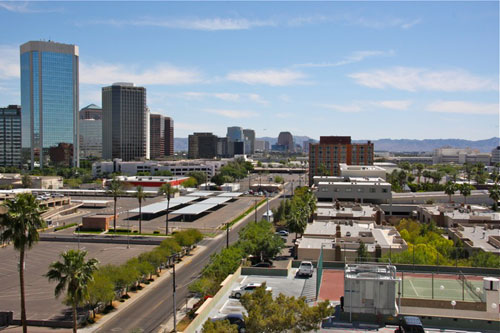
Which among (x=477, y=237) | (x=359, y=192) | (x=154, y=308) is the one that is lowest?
(x=154, y=308)

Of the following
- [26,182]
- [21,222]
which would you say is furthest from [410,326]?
[26,182]

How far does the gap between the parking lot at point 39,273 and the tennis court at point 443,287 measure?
3005cm

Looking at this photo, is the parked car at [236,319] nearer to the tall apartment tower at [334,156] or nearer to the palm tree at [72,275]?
the palm tree at [72,275]

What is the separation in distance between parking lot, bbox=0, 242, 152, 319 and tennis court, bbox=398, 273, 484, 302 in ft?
98.6

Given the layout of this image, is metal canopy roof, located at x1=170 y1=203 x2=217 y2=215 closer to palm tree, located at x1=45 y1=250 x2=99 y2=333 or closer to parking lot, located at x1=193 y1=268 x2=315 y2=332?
parking lot, located at x1=193 y1=268 x2=315 y2=332

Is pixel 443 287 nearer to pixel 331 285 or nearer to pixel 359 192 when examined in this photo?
pixel 331 285

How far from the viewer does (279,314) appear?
71.8ft

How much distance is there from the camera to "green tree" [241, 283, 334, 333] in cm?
2158

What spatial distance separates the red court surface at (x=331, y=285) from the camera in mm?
31812

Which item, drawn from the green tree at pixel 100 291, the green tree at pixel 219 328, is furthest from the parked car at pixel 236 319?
the green tree at pixel 100 291

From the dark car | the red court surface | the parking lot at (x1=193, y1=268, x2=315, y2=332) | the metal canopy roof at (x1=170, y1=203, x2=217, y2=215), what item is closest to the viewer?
the dark car

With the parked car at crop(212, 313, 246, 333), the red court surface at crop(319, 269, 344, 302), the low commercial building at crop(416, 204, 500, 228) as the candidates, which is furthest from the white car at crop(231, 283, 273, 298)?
the low commercial building at crop(416, 204, 500, 228)

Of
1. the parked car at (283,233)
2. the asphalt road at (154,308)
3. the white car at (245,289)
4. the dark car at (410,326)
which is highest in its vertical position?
the dark car at (410,326)

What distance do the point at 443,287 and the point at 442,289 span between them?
0.92 ft
